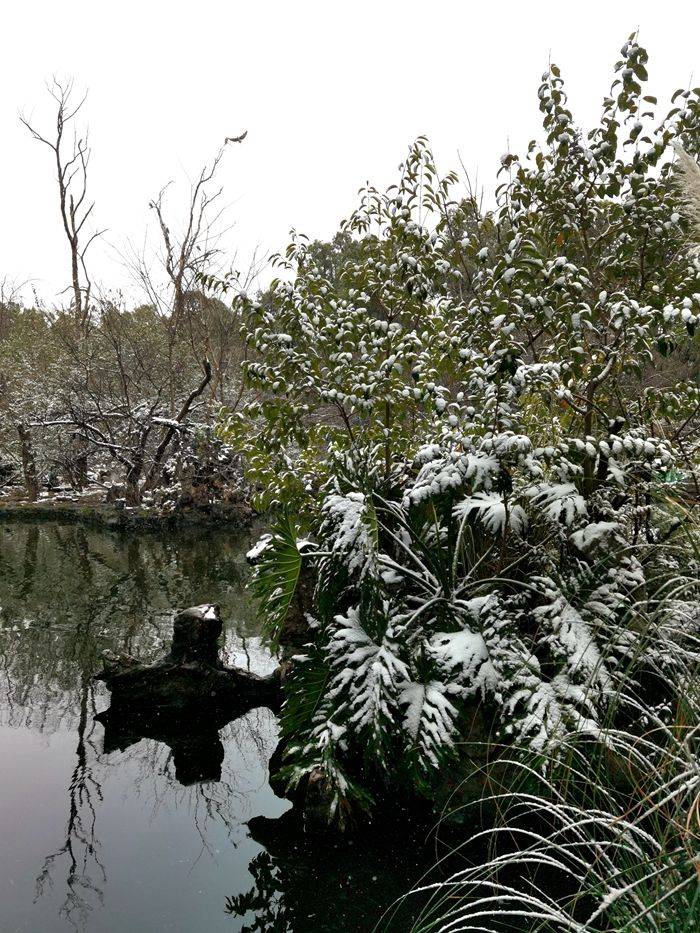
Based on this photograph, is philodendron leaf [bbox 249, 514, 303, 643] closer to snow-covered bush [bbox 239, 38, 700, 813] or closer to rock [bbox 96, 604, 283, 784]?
snow-covered bush [bbox 239, 38, 700, 813]

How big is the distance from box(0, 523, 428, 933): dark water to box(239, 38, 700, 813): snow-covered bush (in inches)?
14.5

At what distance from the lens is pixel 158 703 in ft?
14.6

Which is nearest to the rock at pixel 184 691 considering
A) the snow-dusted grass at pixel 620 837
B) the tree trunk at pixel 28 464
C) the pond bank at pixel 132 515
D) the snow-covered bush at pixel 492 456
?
the snow-covered bush at pixel 492 456

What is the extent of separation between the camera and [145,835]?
10.3 ft

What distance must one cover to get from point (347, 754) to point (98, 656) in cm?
310

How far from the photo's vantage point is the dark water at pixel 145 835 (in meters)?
2.60

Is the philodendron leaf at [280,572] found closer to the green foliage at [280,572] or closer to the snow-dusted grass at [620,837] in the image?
the green foliage at [280,572]

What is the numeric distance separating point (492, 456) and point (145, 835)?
88.7 inches

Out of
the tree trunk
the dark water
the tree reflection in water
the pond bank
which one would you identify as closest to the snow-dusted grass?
the dark water

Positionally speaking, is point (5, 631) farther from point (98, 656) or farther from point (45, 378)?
point (45, 378)

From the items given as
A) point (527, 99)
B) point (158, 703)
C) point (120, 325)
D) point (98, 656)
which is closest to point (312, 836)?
point (158, 703)

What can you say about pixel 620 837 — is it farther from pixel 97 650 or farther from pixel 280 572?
pixel 97 650

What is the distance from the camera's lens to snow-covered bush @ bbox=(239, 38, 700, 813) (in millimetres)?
2705

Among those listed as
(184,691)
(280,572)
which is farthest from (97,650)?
(280,572)
